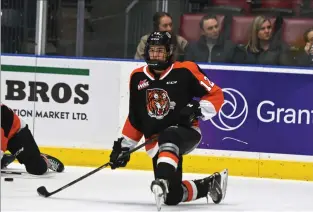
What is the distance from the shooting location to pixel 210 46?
7359 millimetres

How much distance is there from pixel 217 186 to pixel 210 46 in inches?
96.5

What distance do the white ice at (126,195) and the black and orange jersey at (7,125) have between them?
30 cm

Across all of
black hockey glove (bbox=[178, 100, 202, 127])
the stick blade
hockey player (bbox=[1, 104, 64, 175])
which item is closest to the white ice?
the stick blade

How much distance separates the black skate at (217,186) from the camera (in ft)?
16.6

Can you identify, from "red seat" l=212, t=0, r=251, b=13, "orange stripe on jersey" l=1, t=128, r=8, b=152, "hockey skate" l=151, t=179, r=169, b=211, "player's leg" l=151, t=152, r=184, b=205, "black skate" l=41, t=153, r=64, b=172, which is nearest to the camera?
"hockey skate" l=151, t=179, r=169, b=211

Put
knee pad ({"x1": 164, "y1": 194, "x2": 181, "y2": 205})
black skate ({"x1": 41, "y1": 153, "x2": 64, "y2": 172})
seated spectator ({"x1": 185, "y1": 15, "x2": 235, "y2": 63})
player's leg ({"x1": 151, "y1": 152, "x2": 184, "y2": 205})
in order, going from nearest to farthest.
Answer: player's leg ({"x1": 151, "y1": 152, "x2": 184, "y2": 205}) → knee pad ({"x1": 164, "y1": 194, "x2": 181, "y2": 205}) → black skate ({"x1": 41, "y1": 153, "x2": 64, "y2": 172}) → seated spectator ({"x1": 185, "y1": 15, "x2": 235, "y2": 63})

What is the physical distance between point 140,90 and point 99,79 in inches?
87.1

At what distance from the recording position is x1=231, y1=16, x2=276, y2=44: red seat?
7438mm

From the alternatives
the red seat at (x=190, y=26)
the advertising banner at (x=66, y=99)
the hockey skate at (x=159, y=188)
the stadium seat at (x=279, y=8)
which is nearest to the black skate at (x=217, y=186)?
the hockey skate at (x=159, y=188)

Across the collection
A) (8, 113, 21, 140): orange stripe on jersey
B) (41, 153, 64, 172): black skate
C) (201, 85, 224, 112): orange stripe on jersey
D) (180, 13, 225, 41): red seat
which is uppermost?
(180, 13, 225, 41): red seat

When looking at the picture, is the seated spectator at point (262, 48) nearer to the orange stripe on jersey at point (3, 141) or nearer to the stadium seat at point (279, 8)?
the stadium seat at point (279, 8)

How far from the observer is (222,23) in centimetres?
752

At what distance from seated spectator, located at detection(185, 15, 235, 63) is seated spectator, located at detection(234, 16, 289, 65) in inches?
3.7

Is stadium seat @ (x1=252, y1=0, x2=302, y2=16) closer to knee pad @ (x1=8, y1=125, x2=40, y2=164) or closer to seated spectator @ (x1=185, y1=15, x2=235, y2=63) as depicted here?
seated spectator @ (x1=185, y1=15, x2=235, y2=63)
